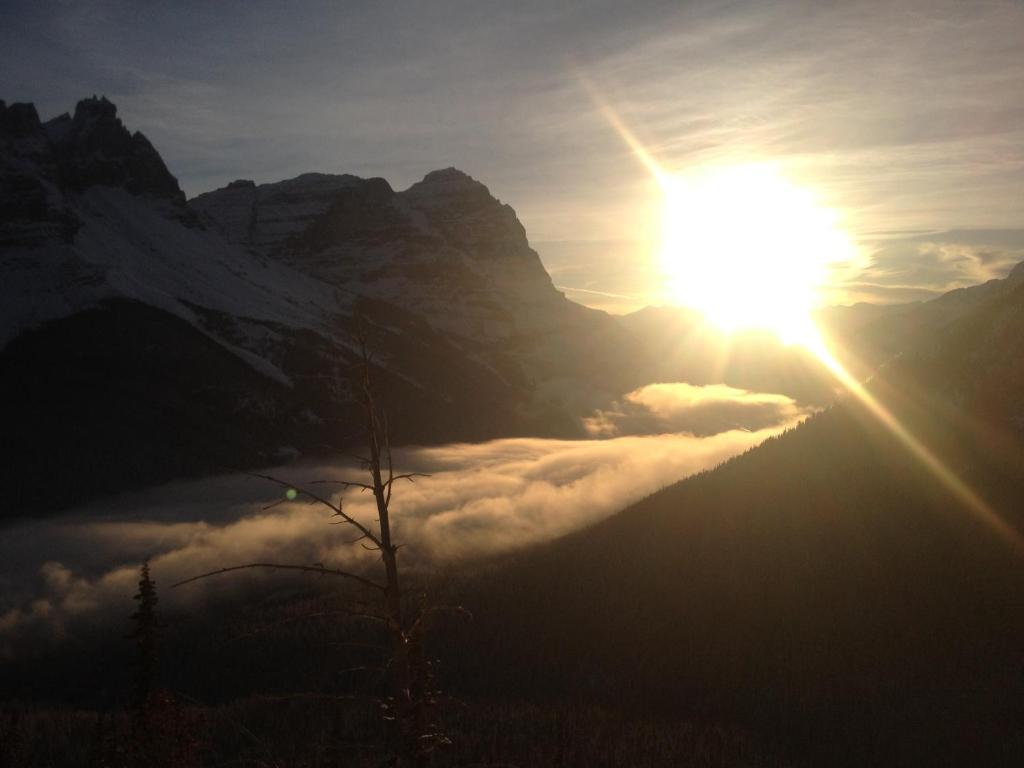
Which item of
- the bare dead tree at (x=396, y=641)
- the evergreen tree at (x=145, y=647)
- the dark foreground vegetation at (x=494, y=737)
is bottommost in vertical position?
the dark foreground vegetation at (x=494, y=737)

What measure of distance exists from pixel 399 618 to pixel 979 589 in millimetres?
160652

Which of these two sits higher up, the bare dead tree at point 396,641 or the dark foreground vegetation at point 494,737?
the bare dead tree at point 396,641

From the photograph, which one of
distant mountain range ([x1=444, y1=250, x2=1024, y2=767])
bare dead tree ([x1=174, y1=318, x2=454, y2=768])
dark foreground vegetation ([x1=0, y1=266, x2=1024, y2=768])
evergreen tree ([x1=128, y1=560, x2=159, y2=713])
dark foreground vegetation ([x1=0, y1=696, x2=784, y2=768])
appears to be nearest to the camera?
bare dead tree ([x1=174, y1=318, x2=454, y2=768])

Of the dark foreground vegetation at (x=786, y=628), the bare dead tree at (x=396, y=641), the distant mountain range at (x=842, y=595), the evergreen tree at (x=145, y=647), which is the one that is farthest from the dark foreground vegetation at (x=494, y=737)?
the bare dead tree at (x=396, y=641)

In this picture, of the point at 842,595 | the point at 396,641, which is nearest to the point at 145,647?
the point at 396,641

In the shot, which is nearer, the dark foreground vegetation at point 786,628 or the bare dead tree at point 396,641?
the bare dead tree at point 396,641

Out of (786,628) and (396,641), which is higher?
(396,641)

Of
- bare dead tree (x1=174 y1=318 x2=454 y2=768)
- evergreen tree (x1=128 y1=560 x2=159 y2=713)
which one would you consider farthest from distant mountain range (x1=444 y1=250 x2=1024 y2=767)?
bare dead tree (x1=174 y1=318 x2=454 y2=768)

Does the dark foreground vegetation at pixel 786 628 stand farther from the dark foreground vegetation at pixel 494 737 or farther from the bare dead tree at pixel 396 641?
the bare dead tree at pixel 396 641

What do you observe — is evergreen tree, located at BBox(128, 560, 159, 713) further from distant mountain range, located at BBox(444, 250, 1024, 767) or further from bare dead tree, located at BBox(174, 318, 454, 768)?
distant mountain range, located at BBox(444, 250, 1024, 767)

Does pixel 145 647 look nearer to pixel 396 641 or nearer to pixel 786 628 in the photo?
pixel 396 641

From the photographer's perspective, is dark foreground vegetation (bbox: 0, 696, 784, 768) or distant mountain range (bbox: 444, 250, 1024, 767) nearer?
dark foreground vegetation (bbox: 0, 696, 784, 768)

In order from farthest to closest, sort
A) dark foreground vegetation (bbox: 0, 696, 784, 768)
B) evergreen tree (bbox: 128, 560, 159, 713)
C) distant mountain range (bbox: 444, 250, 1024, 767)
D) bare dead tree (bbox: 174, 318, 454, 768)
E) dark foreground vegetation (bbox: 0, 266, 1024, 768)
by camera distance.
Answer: distant mountain range (bbox: 444, 250, 1024, 767) → dark foreground vegetation (bbox: 0, 266, 1024, 768) → dark foreground vegetation (bbox: 0, 696, 784, 768) → evergreen tree (bbox: 128, 560, 159, 713) → bare dead tree (bbox: 174, 318, 454, 768)

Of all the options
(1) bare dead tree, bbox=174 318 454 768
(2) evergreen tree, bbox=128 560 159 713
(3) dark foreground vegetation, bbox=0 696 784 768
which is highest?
(1) bare dead tree, bbox=174 318 454 768
